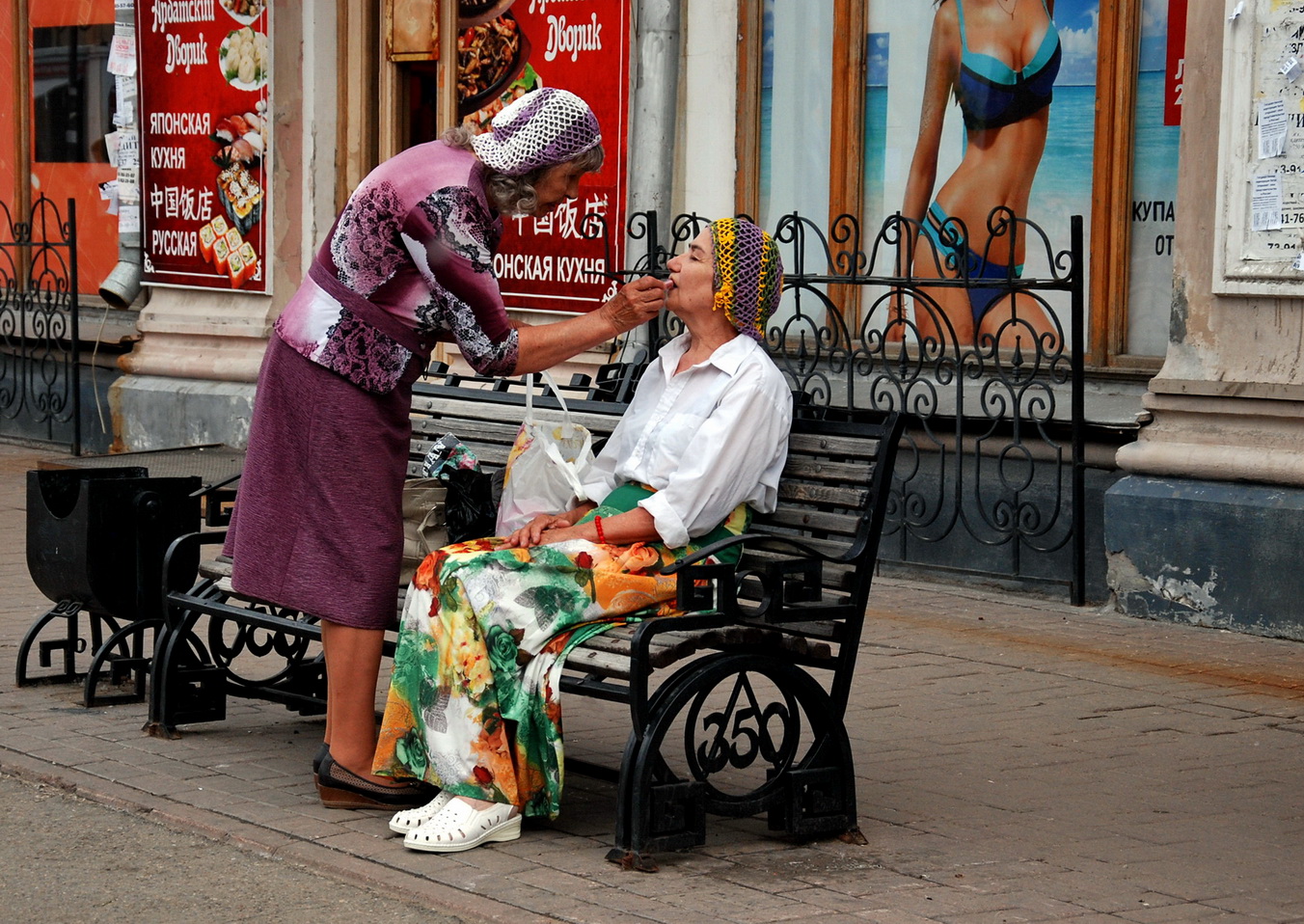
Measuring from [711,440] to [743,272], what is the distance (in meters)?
0.48

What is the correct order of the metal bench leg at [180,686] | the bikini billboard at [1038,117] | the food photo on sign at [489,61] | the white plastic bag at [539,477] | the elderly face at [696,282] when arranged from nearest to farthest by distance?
the elderly face at [696,282]
the white plastic bag at [539,477]
the metal bench leg at [180,686]
the bikini billboard at [1038,117]
the food photo on sign at [489,61]

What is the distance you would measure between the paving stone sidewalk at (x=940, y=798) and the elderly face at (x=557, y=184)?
1.58 m

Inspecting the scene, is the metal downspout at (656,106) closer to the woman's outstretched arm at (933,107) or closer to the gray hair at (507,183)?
the woman's outstretched arm at (933,107)


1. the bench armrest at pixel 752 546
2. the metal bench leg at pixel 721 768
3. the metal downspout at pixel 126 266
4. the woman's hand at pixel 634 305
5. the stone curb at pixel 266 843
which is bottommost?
the stone curb at pixel 266 843

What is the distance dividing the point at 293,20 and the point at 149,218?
2.02 meters

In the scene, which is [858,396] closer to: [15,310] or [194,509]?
[194,509]

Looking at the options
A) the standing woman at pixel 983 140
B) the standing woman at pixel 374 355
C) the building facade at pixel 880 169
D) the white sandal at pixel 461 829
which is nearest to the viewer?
the white sandal at pixel 461 829

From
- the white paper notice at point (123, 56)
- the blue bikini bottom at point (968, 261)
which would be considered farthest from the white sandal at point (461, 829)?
the white paper notice at point (123, 56)

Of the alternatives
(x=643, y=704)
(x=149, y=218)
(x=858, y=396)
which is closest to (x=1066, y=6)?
(x=858, y=396)

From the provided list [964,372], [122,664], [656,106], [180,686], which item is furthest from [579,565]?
[656,106]

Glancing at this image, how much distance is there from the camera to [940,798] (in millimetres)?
5203

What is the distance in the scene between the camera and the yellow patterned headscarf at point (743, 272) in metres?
5.01

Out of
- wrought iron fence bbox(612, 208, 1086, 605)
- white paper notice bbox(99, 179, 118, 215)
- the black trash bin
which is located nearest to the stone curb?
the black trash bin

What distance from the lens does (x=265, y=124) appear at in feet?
41.7
